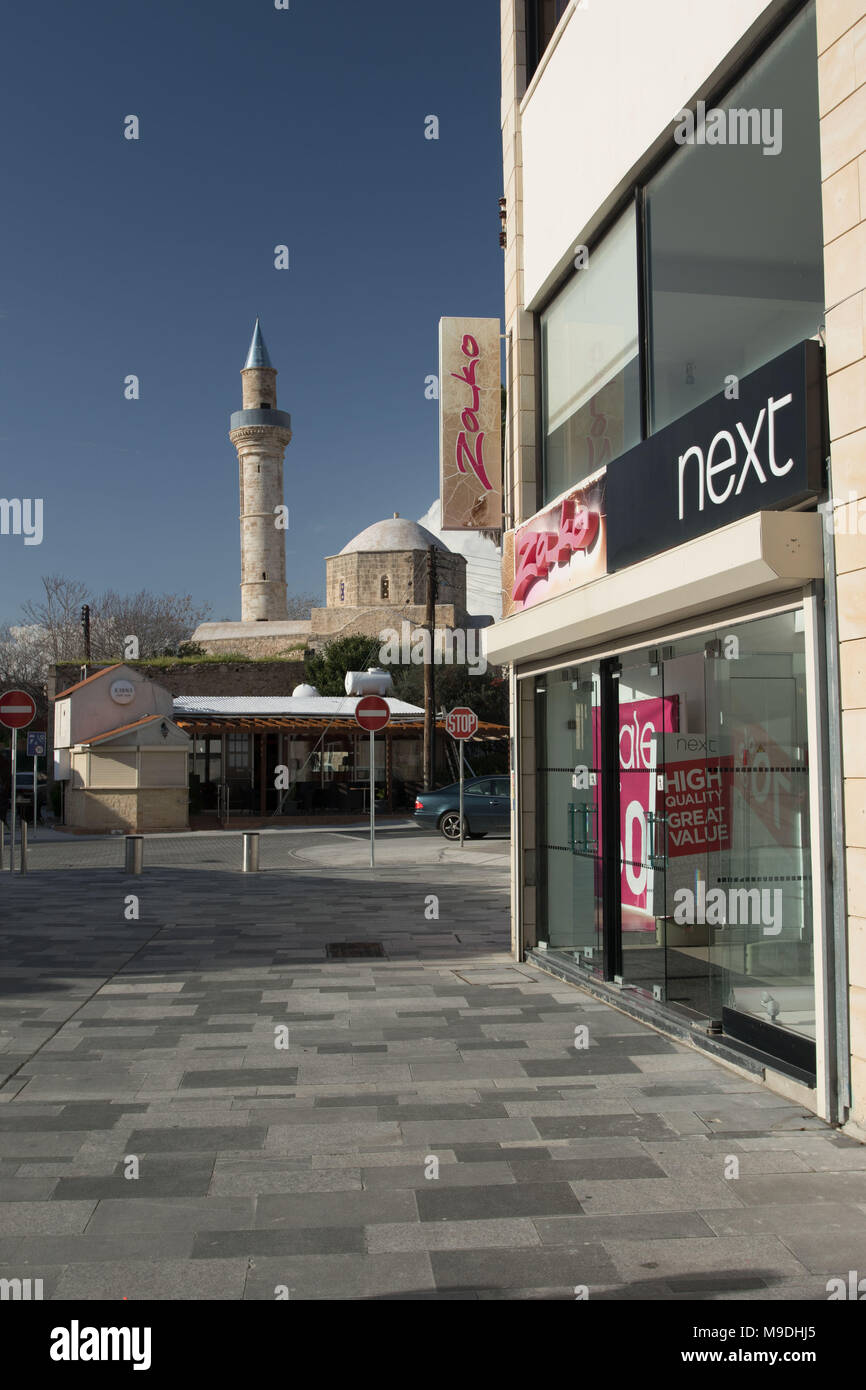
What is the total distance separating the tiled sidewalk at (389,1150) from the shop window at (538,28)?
7789mm

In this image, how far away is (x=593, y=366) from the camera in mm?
8742

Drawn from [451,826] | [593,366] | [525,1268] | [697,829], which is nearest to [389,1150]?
[525,1268]

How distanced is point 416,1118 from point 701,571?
2.93 m

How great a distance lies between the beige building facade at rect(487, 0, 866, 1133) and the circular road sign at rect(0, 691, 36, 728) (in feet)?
36.8

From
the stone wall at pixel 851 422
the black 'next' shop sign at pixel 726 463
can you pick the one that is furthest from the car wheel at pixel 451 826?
the stone wall at pixel 851 422

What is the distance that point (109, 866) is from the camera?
66.8 feet

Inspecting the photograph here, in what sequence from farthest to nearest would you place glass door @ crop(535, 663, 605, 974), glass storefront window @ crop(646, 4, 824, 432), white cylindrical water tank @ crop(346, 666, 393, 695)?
1. white cylindrical water tank @ crop(346, 666, 393, 695)
2. glass door @ crop(535, 663, 605, 974)
3. glass storefront window @ crop(646, 4, 824, 432)

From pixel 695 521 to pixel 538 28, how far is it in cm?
643

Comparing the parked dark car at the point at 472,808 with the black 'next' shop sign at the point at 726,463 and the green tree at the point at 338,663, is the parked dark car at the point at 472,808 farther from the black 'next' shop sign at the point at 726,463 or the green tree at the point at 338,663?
the green tree at the point at 338,663

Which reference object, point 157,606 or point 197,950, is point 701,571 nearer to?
point 197,950

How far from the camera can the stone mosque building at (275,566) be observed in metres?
73.3

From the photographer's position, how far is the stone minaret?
253 feet

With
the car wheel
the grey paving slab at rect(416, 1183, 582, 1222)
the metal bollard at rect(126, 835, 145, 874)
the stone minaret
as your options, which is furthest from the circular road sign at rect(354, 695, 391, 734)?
the stone minaret

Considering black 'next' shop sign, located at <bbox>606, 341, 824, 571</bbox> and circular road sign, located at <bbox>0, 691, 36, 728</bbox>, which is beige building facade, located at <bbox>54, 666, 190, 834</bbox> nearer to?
A: circular road sign, located at <bbox>0, 691, 36, 728</bbox>
